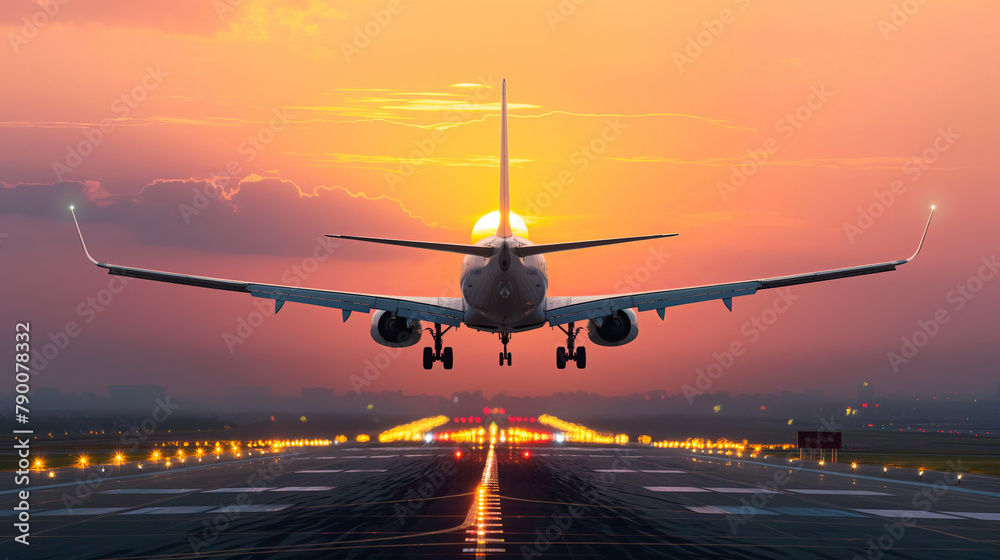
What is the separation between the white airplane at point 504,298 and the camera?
39.9 metres

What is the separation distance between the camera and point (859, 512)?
137ft

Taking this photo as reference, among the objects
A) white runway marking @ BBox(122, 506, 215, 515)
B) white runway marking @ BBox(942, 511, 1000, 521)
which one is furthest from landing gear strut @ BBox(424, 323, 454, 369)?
white runway marking @ BBox(942, 511, 1000, 521)

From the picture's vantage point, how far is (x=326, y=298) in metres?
46.7

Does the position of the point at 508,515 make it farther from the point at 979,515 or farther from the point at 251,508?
the point at 979,515

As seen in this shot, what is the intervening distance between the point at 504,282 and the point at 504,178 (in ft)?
28.8

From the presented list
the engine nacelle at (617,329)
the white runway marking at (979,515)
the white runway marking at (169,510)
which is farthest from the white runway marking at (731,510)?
the white runway marking at (169,510)

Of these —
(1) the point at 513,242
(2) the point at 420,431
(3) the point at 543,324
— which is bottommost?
(2) the point at 420,431

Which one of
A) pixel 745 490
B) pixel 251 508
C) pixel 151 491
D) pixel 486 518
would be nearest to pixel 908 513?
pixel 745 490

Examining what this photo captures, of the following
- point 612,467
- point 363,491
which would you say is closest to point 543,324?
point 363,491

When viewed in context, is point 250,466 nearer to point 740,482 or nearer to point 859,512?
point 740,482

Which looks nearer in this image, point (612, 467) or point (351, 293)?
point (351, 293)

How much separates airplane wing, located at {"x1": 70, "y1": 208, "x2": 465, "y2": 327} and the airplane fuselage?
3.51 meters

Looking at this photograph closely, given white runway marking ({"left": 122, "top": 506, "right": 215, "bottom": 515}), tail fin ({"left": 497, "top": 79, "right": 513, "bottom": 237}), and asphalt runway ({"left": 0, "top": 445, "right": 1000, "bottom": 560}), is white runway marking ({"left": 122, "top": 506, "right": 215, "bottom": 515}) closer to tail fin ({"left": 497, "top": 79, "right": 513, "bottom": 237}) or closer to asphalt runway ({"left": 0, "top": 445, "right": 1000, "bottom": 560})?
asphalt runway ({"left": 0, "top": 445, "right": 1000, "bottom": 560})

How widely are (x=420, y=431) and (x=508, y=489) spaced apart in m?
150
